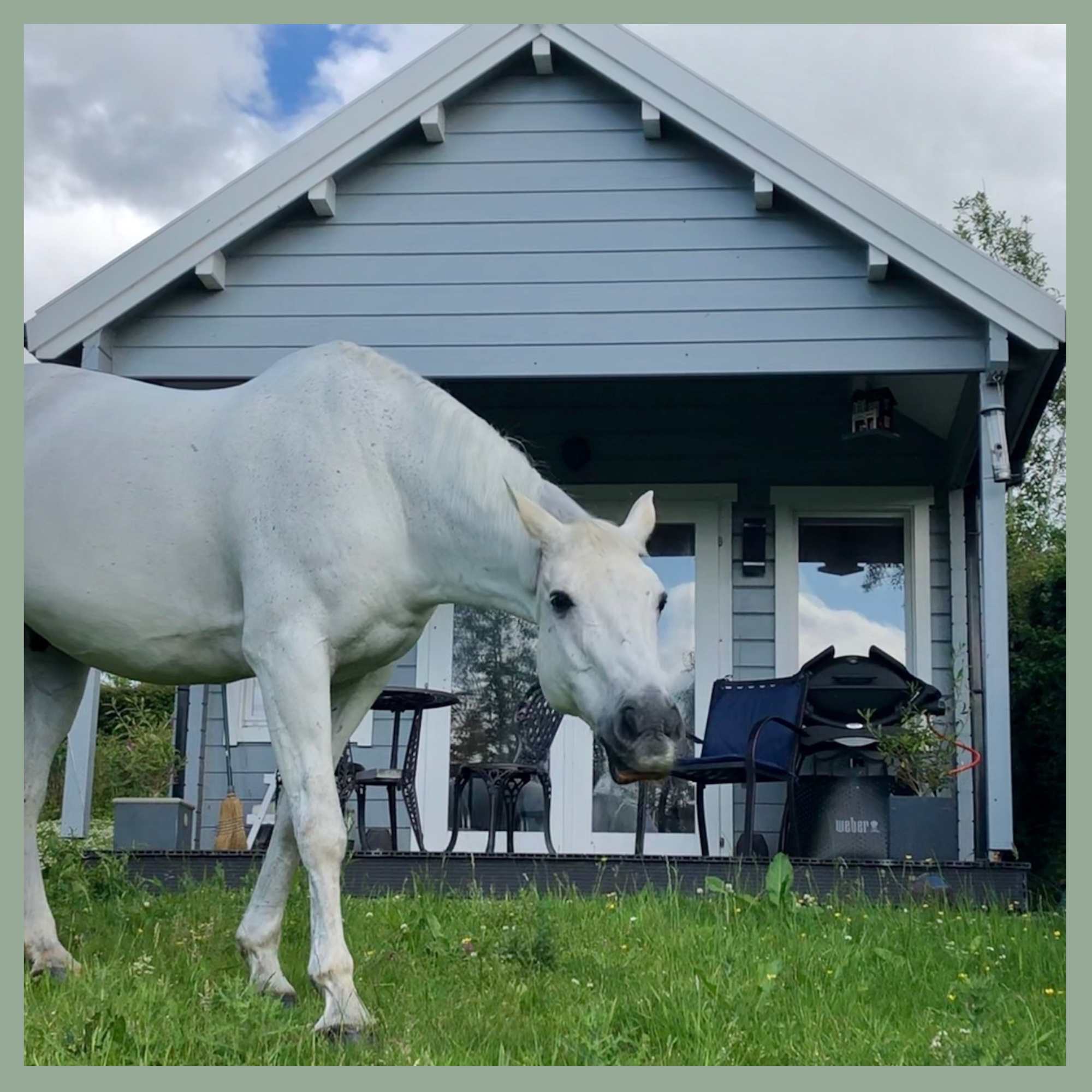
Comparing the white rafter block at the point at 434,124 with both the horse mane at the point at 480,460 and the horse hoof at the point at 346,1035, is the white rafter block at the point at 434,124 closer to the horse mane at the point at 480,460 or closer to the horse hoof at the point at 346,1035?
the horse mane at the point at 480,460

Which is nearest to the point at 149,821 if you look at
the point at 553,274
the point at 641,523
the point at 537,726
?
Answer: the point at 537,726

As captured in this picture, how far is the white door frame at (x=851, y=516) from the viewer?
7.67m

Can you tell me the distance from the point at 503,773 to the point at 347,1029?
315 cm

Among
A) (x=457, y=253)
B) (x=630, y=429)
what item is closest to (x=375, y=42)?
(x=457, y=253)

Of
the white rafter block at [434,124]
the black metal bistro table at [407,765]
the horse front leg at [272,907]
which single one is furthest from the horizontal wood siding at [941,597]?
the horse front leg at [272,907]

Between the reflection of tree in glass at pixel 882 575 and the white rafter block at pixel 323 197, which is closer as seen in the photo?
the white rafter block at pixel 323 197

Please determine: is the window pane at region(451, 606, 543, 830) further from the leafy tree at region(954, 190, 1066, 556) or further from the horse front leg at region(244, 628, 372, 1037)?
the leafy tree at region(954, 190, 1066, 556)

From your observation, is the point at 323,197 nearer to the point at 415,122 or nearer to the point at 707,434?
the point at 415,122

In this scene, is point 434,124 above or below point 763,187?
above

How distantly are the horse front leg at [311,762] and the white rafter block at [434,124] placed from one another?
3887 mm

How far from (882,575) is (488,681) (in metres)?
2.40

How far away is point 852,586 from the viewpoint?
789cm

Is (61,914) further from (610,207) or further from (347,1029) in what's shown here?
(610,207)

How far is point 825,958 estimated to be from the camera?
3.83 m
